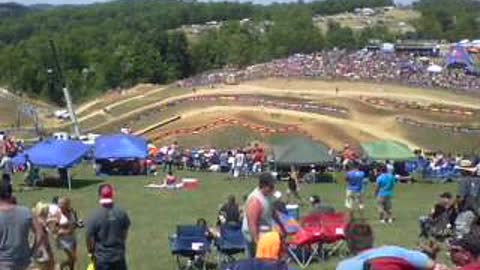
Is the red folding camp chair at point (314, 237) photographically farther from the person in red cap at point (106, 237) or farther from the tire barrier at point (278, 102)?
the tire barrier at point (278, 102)

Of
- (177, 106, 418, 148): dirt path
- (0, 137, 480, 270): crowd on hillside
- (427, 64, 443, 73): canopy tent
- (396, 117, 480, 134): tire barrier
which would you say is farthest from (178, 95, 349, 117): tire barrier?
(0, 137, 480, 270): crowd on hillside

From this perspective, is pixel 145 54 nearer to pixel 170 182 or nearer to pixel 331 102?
pixel 331 102

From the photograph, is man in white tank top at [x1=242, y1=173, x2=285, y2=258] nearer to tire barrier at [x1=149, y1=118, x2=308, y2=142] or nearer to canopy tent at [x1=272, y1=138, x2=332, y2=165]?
canopy tent at [x1=272, y1=138, x2=332, y2=165]

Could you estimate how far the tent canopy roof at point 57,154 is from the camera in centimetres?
3506

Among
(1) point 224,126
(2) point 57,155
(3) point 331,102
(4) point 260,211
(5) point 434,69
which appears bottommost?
(5) point 434,69

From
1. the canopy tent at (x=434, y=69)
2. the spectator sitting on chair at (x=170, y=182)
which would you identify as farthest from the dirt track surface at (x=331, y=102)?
the spectator sitting on chair at (x=170, y=182)

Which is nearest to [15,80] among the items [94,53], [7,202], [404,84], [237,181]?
[94,53]

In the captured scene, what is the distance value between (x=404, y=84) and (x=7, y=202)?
73315 mm

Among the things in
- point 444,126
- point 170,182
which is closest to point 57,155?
point 170,182

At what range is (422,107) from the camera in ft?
227

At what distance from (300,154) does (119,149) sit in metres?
6.64

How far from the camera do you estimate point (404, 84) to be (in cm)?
8238

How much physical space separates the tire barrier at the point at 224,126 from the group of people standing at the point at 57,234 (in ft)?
144

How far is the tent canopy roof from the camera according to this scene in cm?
3506
